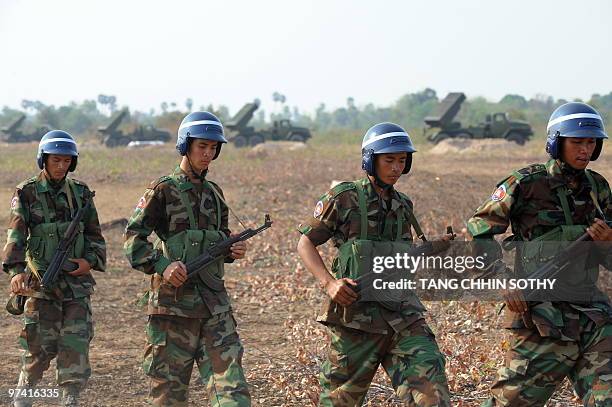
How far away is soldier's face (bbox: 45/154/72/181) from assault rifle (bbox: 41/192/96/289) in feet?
0.94

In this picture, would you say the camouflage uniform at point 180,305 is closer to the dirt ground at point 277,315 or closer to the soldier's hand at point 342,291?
the soldier's hand at point 342,291

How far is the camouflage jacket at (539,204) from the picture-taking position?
16.1 feet

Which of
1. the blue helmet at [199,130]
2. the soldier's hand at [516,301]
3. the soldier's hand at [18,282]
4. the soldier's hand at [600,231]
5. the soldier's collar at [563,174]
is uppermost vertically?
the blue helmet at [199,130]

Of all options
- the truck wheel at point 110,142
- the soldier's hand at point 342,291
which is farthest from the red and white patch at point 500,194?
the truck wheel at point 110,142

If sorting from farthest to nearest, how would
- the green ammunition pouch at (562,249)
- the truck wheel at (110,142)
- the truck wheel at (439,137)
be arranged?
the truck wheel at (110,142) → the truck wheel at (439,137) → the green ammunition pouch at (562,249)

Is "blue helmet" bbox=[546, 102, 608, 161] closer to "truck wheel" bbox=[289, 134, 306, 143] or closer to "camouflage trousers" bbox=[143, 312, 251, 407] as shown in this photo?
"camouflage trousers" bbox=[143, 312, 251, 407]

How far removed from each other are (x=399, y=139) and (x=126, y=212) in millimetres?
14476

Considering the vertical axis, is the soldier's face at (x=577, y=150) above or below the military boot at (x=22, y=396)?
above

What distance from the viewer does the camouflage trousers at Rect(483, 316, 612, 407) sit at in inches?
187

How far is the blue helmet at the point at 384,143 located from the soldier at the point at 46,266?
2.28 meters

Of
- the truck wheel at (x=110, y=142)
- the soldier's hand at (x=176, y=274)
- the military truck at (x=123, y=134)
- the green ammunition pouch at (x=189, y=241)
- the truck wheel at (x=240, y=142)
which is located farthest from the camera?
the military truck at (x=123, y=134)

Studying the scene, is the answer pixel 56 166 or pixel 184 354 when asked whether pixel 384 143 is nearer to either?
pixel 184 354

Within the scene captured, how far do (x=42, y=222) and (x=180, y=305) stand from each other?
1.52 meters

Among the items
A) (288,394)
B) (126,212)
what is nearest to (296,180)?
(126,212)
